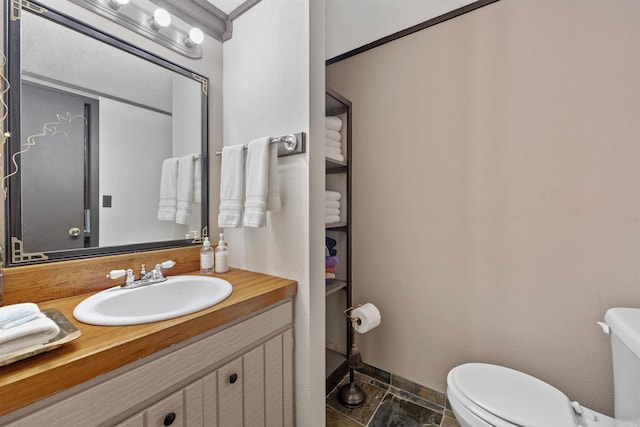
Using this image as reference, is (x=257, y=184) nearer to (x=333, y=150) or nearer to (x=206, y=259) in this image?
(x=206, y=259)

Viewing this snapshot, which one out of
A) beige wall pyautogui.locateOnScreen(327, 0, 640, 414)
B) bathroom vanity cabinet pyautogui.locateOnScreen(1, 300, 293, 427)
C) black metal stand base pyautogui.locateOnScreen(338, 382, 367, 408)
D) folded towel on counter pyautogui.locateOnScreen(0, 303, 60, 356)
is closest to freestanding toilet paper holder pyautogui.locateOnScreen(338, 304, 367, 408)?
black metal stand base pyautogui.locateOnScreen(338, 382, 367, 408)

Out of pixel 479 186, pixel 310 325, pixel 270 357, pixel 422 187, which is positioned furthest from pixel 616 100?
pixel 270 357

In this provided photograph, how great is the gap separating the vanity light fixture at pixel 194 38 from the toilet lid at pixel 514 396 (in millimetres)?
2012

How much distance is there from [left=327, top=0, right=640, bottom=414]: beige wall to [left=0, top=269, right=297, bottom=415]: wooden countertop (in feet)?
3.32

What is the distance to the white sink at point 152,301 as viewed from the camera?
2.56 ft

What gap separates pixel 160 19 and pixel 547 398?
228cm

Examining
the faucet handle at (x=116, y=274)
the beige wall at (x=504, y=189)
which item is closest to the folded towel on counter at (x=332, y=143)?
the beige wall at (x=504, y=189)

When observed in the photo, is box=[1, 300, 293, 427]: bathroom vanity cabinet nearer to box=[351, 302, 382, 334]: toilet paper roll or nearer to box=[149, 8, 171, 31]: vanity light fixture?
box=[351, 302, 382, 334]: toilet paper roll

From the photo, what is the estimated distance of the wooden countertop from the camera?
1.75ft

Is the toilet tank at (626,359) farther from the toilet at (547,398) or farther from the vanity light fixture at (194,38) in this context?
the vanity light fixture at (194,38)

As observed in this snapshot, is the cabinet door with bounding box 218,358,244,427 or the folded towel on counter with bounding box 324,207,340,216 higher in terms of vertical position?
the folded towel on counter with bounding box 324,207,340,216

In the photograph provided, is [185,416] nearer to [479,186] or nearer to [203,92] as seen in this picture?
[203,92]

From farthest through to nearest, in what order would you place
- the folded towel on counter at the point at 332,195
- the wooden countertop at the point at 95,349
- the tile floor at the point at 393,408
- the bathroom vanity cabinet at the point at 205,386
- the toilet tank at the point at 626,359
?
the folded towel on counter at the point at 332,195, the tile floor at the point at 393,408, the toilet tank at the point at 626,359, the bathroom vanity cabinet at the point at 205,386, the wooden countertop at the point at 95,349

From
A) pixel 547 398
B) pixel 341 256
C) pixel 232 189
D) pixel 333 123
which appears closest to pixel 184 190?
pixel 232 189
